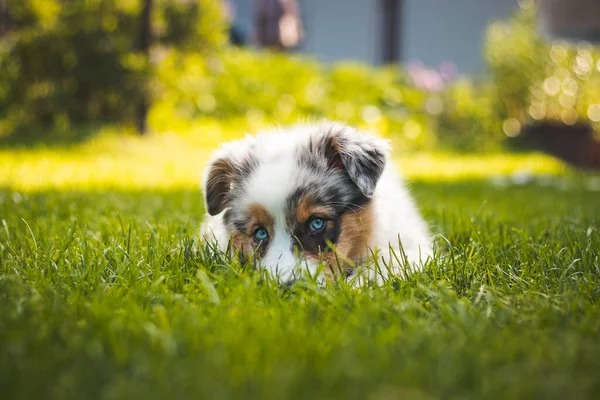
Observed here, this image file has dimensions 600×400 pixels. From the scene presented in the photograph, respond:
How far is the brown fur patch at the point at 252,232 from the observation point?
255cm

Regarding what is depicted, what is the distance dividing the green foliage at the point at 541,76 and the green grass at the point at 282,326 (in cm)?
918

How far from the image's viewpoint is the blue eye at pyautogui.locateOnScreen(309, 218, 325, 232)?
2527mm

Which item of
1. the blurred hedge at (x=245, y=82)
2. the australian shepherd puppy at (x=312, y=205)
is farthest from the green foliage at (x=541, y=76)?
the australian shepherd puppy at (x=312, y=205)

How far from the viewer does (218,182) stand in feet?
9.76

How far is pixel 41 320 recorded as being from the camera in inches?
Result: 67.9

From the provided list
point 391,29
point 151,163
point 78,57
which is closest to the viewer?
point 151,163

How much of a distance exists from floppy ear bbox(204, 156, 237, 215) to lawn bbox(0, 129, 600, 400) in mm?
264

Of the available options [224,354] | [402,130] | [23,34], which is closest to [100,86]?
[23,34]

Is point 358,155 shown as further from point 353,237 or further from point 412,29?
point 412,29

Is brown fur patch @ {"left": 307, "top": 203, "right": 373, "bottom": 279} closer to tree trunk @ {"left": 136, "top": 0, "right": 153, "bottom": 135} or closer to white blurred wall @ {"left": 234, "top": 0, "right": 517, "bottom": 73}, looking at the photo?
tree trunk @ {"left": 136, "top": 0, "right": 153, "bottom": 135}

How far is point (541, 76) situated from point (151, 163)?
7.92m

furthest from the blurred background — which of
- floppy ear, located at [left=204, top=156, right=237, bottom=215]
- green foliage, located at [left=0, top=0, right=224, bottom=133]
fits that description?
floppy ear, located at [left=204, top=156, right=237, bottom=215]

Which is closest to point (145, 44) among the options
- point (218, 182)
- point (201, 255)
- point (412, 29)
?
point (218, 182)

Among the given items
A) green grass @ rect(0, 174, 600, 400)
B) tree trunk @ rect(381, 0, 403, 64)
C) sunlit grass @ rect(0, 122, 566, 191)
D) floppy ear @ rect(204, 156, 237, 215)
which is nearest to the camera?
green grass @ rect(0, 174, 600, 400)
